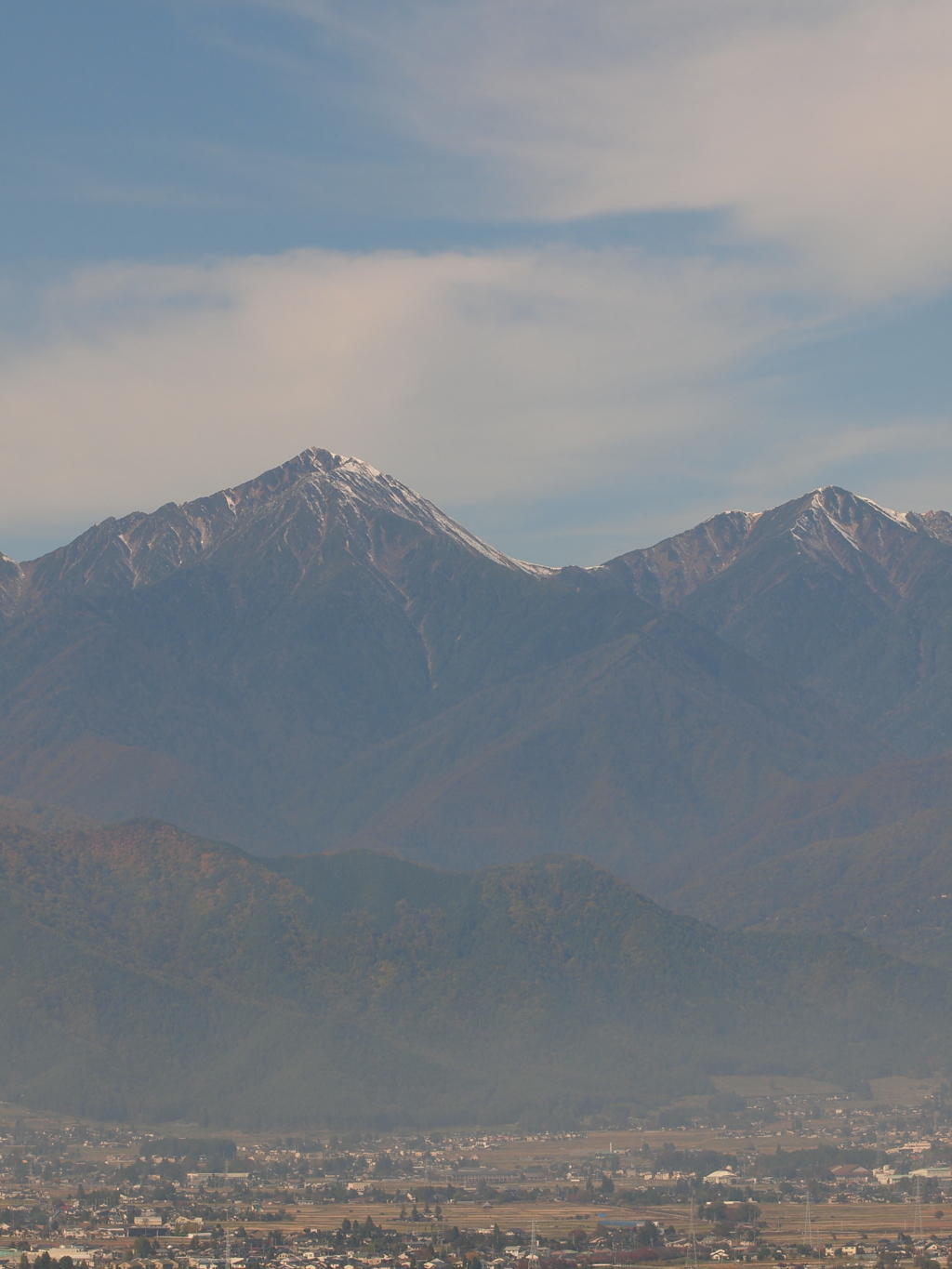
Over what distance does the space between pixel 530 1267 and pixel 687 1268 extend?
40.5 feet

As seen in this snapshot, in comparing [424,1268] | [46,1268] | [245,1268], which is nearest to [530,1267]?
[424,1268]

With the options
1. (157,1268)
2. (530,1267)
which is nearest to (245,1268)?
(157,1268)

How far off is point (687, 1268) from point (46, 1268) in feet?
164

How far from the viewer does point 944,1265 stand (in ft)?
633

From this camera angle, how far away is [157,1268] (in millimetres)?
199125

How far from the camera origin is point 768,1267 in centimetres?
19950

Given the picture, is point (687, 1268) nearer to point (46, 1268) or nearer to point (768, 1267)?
point (768, 1267)

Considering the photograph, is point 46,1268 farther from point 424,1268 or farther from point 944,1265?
point 944,1265

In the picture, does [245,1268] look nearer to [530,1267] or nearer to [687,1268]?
[530,1267]

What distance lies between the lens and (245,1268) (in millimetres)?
198250

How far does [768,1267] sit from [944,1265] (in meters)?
14.4

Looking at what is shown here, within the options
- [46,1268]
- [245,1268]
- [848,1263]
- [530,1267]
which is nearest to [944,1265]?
[848,1263]

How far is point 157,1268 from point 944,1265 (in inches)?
2404

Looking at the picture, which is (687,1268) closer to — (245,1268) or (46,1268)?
(245,1268)
